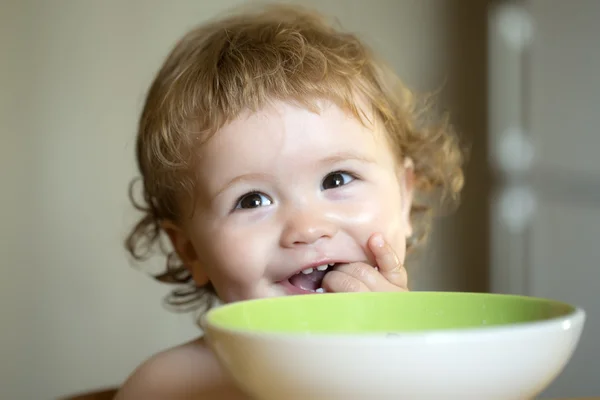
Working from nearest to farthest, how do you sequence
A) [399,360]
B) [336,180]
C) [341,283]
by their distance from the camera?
[399,360], [341,283], [336,180]

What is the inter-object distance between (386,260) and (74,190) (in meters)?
1.65

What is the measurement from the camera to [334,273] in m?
0.97

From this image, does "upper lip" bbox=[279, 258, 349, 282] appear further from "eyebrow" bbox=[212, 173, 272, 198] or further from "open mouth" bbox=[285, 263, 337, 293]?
"eyebrow" bbox=[212, 173, 272, 198]

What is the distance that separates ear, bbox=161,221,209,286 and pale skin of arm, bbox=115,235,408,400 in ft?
0.38

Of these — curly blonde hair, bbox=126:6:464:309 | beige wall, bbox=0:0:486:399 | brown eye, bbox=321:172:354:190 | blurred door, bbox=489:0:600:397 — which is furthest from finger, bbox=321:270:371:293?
beige wall, bbox=0:0:486:399

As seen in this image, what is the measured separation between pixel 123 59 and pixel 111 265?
0.69m

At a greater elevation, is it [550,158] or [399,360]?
[550,158]

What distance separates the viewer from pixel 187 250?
1.26m

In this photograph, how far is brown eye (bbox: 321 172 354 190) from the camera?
1.04 metres

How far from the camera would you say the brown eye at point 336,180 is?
1.04 metres

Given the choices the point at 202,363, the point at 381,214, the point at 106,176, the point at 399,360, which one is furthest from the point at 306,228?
the point at 106,176

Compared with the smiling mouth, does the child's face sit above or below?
above

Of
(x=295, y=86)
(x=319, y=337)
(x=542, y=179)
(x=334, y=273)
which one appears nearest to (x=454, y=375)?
(x=319, y=337)

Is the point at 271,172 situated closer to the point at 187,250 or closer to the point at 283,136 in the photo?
the point at 283,136
